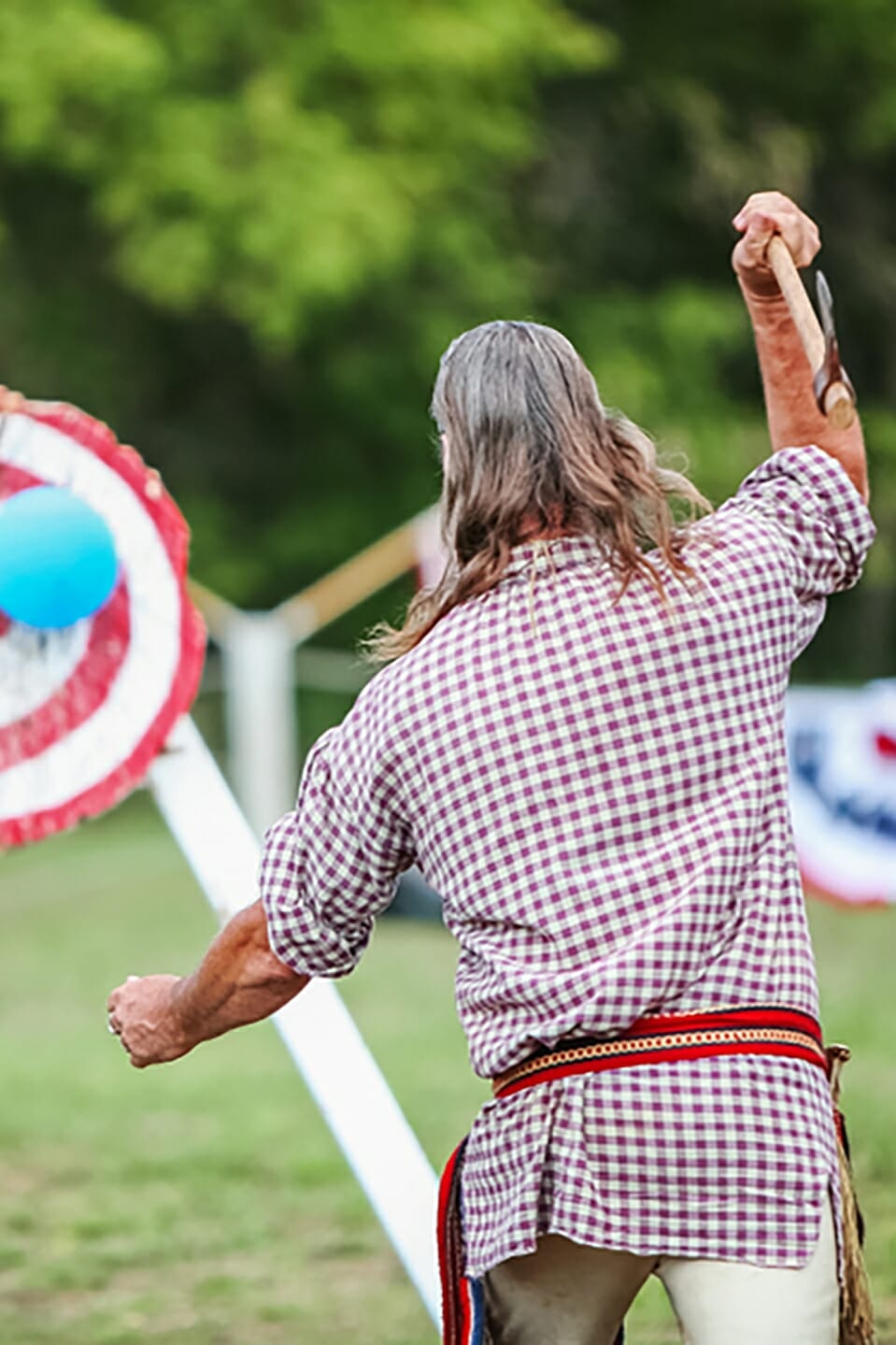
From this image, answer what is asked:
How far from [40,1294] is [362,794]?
2.52m

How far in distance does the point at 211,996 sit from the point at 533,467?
0.71 meters

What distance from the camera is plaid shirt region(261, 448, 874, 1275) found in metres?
2.03

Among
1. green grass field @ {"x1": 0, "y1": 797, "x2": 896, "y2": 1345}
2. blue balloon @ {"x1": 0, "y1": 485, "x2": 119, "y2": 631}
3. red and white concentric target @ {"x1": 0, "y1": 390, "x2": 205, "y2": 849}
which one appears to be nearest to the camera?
blue balloon @ {"x1": 0, "y1": 485, "x2": 119, "y2": 631}

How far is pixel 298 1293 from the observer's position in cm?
418

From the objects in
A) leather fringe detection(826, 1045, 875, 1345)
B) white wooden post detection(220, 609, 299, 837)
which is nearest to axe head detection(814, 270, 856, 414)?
leather fringe detection(826, 1045, 875, 1345)

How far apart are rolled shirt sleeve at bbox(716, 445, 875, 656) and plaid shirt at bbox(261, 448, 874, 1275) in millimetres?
21

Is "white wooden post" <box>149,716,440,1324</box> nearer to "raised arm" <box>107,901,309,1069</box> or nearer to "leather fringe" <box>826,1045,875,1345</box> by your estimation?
"raised arm" <box>107,901,309,1069</box>

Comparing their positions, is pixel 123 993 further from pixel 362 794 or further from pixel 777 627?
pixel 777 627

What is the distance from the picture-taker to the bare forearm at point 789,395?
227 cm

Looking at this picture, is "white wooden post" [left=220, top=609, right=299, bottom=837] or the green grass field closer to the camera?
the green grass field

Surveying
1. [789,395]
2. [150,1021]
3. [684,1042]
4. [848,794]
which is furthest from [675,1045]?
[848,794]

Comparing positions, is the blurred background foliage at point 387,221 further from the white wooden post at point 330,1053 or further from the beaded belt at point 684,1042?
the beaded belt at point 684,1042

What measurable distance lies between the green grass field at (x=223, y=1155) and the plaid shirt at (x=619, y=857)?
0.69m

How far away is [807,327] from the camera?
2.27 meters
